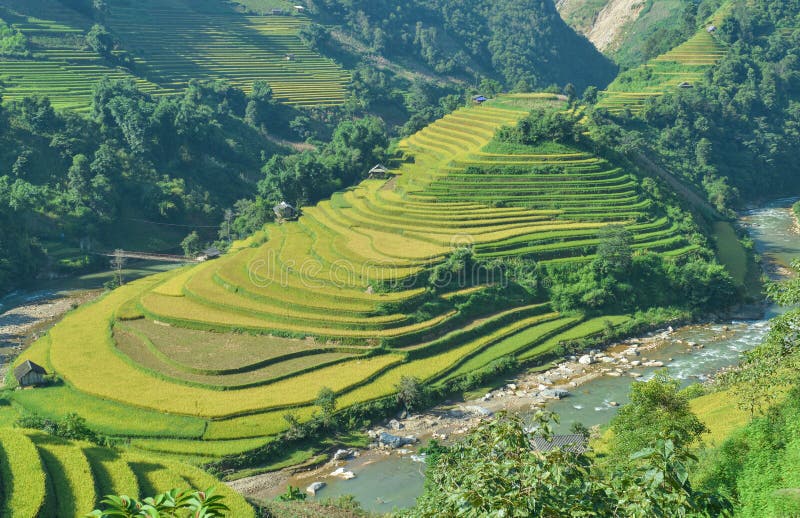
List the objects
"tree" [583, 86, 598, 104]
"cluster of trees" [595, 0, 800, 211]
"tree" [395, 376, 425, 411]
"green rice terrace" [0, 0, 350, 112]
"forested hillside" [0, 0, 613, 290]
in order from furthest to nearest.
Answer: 1. "tree" [583, 86, 598, 104]
2. "green rice terrace" [0, 0, 350, 112]
3. "cluster of trees" [595, 0, 800, 211]
4. "forested hillside" [0, 0, 613, 290]
5. "tree" [395, 376, 425, 411]

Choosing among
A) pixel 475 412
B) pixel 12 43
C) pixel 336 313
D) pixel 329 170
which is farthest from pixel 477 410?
pixel 12 43

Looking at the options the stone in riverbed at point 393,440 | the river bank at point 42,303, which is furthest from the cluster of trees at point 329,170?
the stone in riverbed at point 393,440

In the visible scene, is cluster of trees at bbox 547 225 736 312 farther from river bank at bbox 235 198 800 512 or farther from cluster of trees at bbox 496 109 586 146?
cluster of trees at bbox 496 109 586 146

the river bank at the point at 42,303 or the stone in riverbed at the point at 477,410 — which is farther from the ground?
the stone in riverbed at the point at 477,410

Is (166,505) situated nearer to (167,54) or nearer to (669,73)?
(167,54)

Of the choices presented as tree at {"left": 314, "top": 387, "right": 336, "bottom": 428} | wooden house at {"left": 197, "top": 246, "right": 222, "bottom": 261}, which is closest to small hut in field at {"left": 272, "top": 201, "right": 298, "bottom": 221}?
wooden house at {"left": 197, "top": 246, "right": 222, "bottom": 261}

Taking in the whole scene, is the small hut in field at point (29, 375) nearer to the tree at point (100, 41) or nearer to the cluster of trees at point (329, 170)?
the cluster of trees at point (329, 170)
